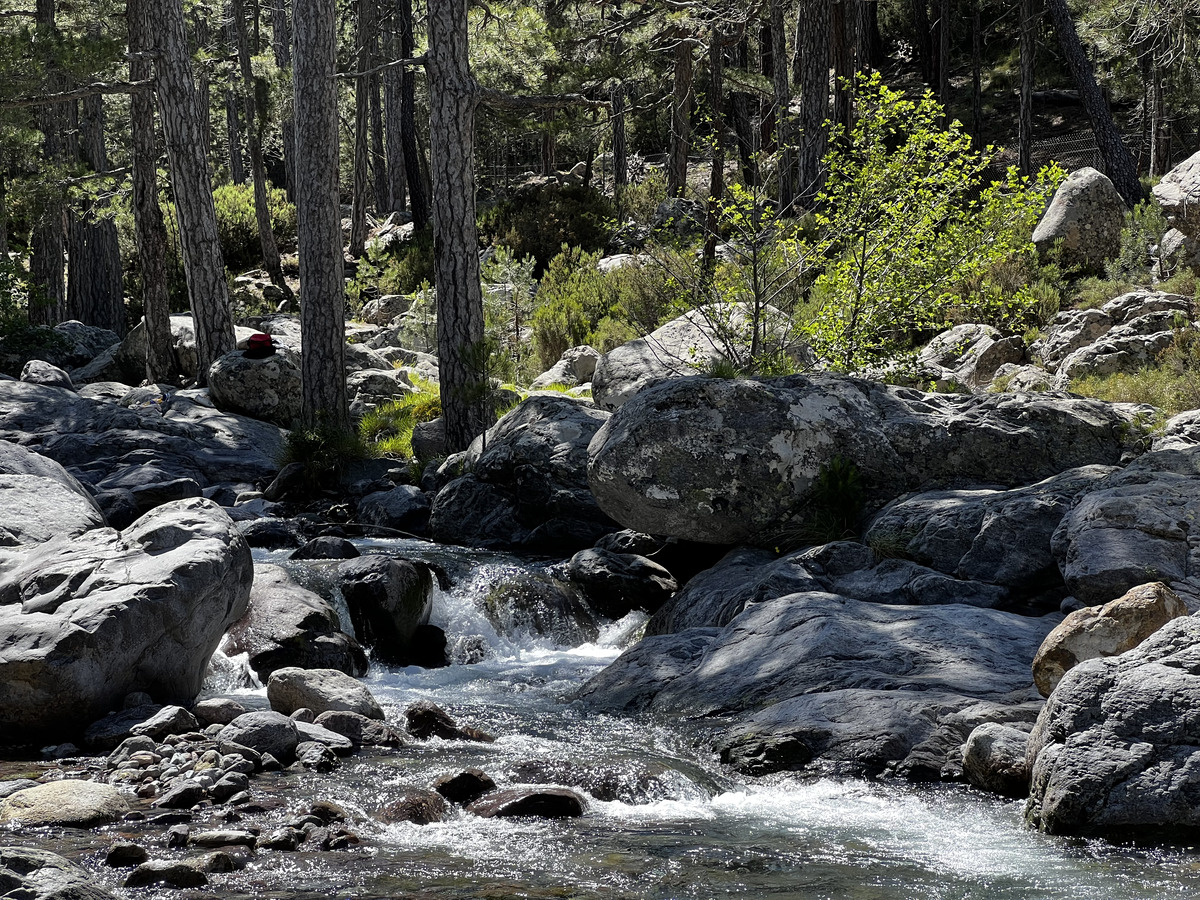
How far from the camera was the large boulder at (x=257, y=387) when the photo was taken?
568 inches

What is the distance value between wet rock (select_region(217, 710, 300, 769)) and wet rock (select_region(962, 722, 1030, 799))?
10.2ft

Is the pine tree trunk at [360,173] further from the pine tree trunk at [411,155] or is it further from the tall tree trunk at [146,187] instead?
the tall tree trunk at [146,187]

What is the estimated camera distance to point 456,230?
39.9 feet

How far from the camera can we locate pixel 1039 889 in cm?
369

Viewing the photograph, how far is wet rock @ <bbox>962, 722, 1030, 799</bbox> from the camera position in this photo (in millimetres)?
4730

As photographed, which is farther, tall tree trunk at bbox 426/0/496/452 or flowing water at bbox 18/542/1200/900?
tall tree trunk at bbox 426/0/496/452

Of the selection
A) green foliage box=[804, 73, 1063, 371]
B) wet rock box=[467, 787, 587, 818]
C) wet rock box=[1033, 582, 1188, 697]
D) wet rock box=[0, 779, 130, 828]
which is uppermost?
green foliage box=[804, 73, 1063, 371]

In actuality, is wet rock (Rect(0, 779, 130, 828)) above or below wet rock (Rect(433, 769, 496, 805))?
above

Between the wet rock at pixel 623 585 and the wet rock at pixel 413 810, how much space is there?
4.06 meters

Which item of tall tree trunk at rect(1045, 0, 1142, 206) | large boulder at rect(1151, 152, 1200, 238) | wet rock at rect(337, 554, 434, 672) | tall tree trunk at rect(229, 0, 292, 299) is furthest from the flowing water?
tall tree trunk at rect(229, 0, 292, 299)

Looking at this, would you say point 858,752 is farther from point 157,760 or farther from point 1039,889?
point 157,760

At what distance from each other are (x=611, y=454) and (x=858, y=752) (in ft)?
12.0

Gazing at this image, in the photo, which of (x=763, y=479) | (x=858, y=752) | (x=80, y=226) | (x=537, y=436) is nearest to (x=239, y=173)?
(x=80, y=226)

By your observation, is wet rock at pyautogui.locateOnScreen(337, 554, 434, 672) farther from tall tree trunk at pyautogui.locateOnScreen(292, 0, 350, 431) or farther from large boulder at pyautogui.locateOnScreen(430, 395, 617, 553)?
Answer: tall tree trunk at pyautogui.locateOnScreen(292, 0, 350, 431)
